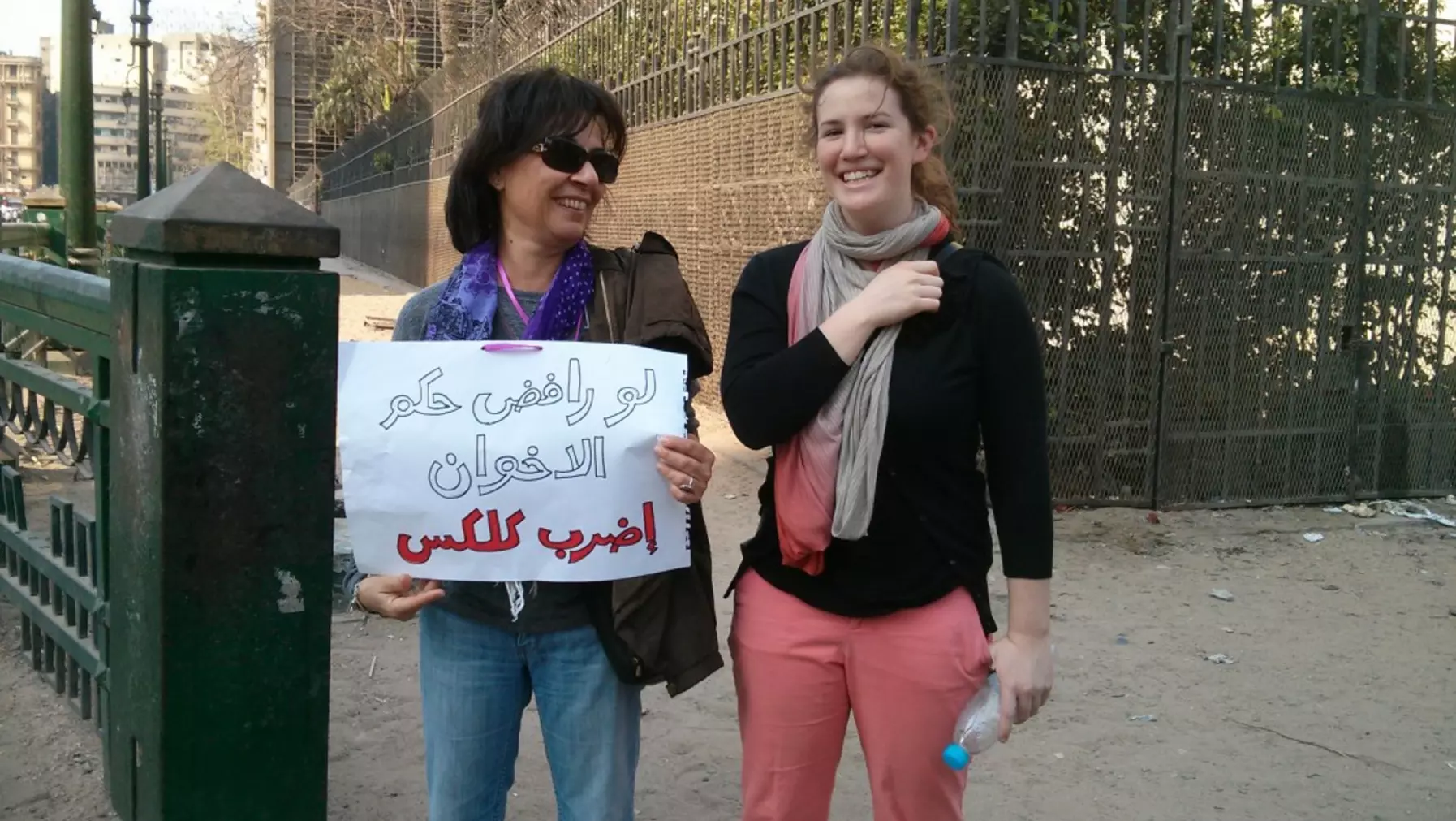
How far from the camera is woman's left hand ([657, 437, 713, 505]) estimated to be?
2301mm

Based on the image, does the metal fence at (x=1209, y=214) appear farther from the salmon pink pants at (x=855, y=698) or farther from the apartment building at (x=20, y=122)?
the apartment building at (x=20, y=122)

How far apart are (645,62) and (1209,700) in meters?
8.68

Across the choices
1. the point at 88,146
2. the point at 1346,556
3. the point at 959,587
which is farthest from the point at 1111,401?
the point at 88,146

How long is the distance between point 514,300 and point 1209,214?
610cm

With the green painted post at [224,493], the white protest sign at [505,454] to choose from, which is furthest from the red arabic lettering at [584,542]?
the green painted post at [224,493]

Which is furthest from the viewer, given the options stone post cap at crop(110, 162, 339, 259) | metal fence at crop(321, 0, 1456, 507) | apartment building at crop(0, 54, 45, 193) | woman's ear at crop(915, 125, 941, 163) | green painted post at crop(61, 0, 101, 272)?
apartment building at crop(0, 54, 45, 193)

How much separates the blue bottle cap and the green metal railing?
5.17 feet

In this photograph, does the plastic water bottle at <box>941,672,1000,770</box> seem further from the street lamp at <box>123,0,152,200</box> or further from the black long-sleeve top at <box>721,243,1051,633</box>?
the street lamp at <box>123,0,152,200</box>

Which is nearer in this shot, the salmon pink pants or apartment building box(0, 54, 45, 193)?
the salmon pink pants

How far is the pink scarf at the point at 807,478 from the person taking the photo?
2318 millimetres

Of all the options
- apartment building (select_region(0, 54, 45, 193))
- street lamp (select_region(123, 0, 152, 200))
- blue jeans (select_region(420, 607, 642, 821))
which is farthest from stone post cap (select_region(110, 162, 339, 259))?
apartment building (select_region(0, 54, 45, 193))

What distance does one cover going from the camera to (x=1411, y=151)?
806cm

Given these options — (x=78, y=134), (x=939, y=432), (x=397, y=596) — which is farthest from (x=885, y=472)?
(x=78, y=134)

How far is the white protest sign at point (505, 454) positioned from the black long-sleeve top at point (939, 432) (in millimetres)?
204
